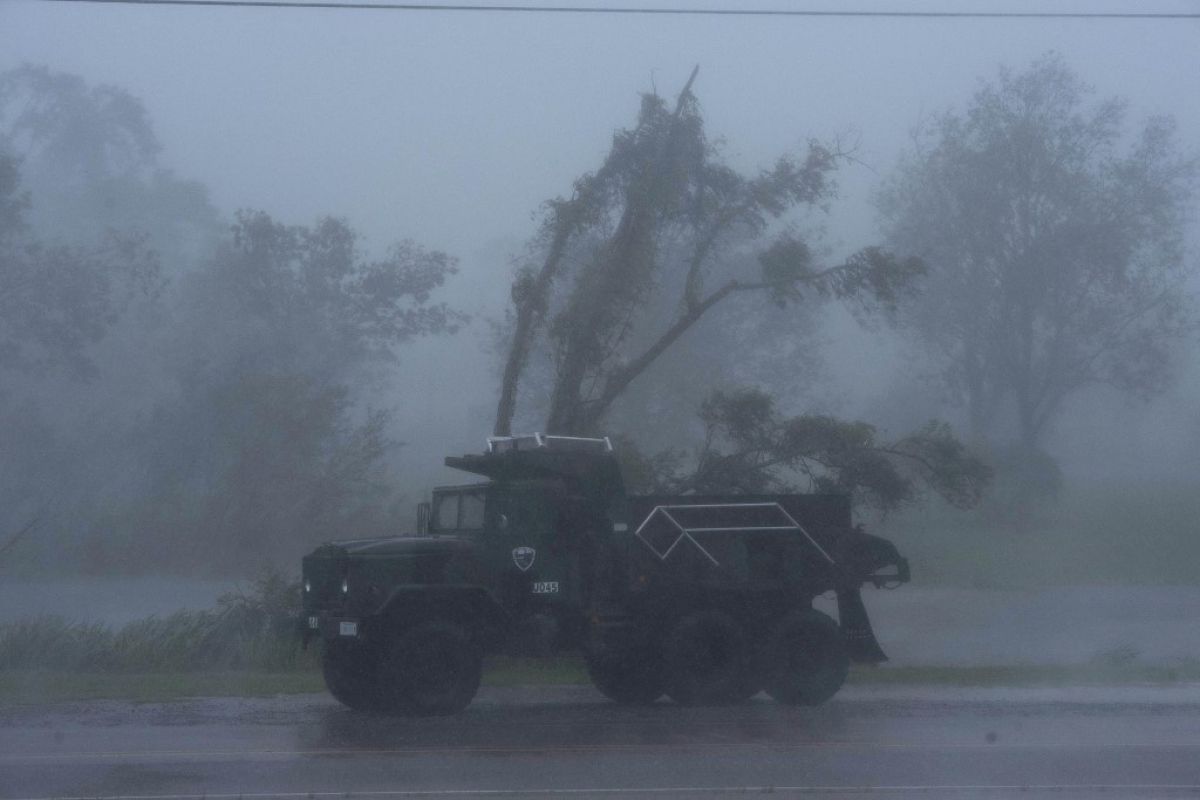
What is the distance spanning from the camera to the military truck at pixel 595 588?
44.4 ft

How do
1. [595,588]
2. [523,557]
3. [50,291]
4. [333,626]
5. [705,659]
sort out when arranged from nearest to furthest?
[333,626]
[523,557]
[595,588]
[705,659]
[50,291]

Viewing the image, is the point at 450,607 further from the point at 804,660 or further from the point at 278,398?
the point at 278,398

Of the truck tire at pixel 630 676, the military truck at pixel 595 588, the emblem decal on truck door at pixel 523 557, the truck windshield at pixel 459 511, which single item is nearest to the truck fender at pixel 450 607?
the military truck at pixel 595 588

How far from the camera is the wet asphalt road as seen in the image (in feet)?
29.8

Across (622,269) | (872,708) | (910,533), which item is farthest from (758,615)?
(910,533)

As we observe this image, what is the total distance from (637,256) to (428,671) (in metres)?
9.59

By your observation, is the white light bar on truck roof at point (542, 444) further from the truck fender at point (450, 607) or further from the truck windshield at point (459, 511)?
the truck fender at point (450, 607)

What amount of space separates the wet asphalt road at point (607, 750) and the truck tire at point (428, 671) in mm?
279

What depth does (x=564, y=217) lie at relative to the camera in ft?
69.3

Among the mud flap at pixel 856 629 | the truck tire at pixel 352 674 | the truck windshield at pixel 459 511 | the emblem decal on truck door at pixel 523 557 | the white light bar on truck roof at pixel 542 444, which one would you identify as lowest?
the truck tire at pixel 352 674

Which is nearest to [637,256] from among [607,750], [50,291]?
[607,750]

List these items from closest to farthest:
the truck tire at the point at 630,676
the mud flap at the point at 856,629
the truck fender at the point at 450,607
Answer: the truck fender at the point at 450,607 < the truck tire at the point at 630,676 < the mud flap at the point at 856,629

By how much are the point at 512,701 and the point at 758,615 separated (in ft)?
9.85

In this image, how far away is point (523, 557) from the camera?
46.4 ft
